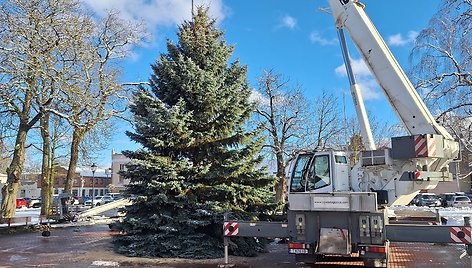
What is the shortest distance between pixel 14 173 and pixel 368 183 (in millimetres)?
16737

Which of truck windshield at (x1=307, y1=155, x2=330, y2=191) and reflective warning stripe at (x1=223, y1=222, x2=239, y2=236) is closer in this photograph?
reflective warning stripe at (x1=223, y1=222, x2=239, y2=236)

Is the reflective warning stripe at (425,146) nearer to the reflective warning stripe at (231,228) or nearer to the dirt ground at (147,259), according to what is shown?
the dirt ground at (147,259)

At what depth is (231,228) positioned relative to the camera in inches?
404

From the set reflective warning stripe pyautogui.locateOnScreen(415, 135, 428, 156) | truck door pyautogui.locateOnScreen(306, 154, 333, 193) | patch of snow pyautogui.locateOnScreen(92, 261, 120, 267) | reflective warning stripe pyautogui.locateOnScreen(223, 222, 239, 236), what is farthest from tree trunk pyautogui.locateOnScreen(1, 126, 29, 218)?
reflective warning stripe pyautogui.locateOnScreen(415, 135, 428, 156)

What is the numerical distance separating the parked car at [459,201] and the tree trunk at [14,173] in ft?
125

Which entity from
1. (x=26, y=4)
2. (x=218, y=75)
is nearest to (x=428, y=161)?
(x=218, y=75)

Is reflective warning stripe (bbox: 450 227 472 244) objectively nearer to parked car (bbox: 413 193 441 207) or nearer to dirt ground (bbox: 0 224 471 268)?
dirt ground (bbox: 0 224 471 268)

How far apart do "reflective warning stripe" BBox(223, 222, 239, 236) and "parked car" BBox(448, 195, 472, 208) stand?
36.3 m

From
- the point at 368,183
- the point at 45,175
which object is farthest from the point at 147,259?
the point at 45,175

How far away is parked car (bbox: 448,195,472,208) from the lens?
39225mm

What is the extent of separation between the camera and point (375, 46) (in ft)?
35.0

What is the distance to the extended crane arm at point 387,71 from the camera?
9.84 m

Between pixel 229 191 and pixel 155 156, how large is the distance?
2.46m

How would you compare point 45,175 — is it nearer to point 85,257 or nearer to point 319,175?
point 85,257
